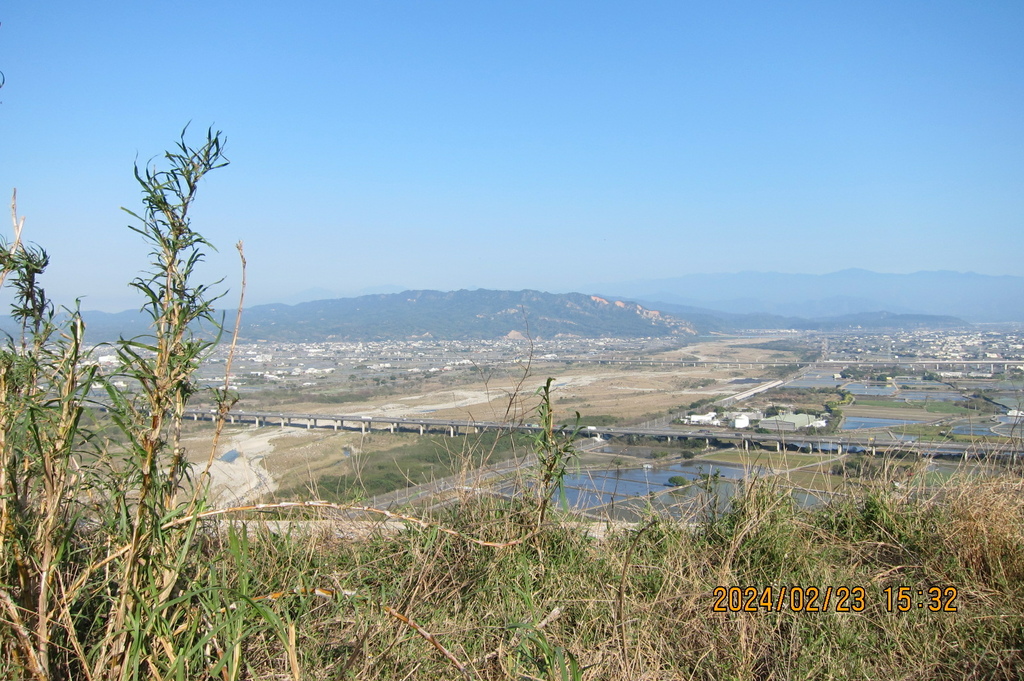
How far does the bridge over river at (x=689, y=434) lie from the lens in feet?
14.1

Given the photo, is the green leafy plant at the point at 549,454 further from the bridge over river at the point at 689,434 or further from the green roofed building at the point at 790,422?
the green roofed building at the point at 790,422

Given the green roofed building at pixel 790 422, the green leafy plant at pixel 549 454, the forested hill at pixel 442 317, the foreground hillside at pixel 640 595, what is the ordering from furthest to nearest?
the forested hill at pixel 442 317, the green roofed building at pixel 790 422, the green leafy plant at pixel 549 454, the foreground hillside at pixel 640 595

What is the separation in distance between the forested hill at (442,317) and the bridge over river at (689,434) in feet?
43.2

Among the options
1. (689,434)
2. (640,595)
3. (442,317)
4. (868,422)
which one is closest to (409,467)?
(640,595)

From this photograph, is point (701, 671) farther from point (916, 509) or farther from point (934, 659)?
point (916, 509)

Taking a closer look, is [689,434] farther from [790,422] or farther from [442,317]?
[442,317]

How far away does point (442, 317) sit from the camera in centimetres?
3120

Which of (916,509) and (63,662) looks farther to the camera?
(916,509)

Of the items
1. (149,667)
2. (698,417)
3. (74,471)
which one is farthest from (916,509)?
(698,417)

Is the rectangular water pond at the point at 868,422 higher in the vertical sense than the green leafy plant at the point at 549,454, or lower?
lower

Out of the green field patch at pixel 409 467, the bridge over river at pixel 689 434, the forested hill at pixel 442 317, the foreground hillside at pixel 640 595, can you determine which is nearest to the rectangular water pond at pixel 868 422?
the bridge over river at pixel 689 434

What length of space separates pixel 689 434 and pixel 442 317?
78.3ft

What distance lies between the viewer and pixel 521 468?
363 centimetres

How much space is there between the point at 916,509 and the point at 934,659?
1446 mm
